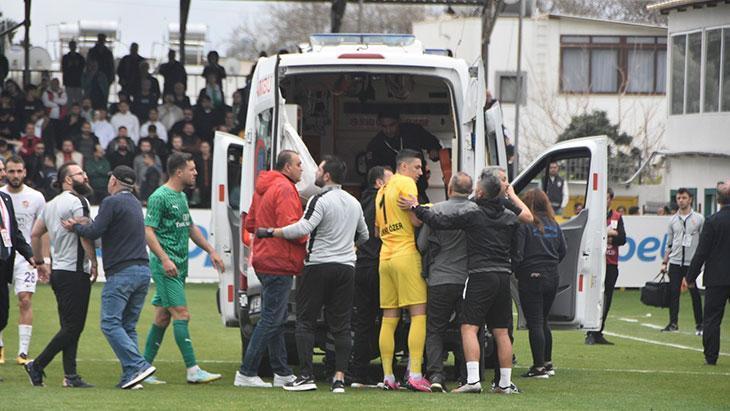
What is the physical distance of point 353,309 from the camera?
43.7 ft

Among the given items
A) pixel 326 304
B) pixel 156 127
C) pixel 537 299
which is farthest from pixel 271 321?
pixel 156 127

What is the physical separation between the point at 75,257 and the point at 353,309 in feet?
8.05

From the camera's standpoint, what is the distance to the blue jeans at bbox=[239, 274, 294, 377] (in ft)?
41.0

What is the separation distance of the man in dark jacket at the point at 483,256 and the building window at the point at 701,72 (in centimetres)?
2180

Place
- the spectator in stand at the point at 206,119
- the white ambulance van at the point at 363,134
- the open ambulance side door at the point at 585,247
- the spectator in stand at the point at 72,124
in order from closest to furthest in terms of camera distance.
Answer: the white ambulance van at the point at 363,134 → the open ambulance side door at the point at 585,247 → the spectator in stand at the point at 72,124 → the spectator in stand at the point at 206,119

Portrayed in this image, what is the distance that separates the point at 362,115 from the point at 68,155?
13.1 metres

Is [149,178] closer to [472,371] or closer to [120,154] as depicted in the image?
[120,154]

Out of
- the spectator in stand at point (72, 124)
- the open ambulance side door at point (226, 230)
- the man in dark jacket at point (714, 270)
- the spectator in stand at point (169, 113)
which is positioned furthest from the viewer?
the spectator in stand at point (169, 113)

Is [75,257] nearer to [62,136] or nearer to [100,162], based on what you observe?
[100,162]

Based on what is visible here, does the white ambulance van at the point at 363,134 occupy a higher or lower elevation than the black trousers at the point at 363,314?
higher

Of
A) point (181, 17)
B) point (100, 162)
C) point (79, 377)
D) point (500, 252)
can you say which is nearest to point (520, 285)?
point (500, 252)

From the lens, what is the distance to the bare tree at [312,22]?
7181cm

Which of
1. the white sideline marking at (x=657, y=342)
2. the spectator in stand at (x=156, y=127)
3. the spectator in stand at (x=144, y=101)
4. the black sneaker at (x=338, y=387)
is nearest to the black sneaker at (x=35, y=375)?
the black sneaker at (x=338, y=387)

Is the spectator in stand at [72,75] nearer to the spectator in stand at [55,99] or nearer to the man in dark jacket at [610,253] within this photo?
the spectator in stand at [55,99]
